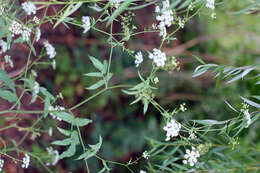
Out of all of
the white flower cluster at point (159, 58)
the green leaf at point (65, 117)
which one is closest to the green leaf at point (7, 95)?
the green leaf at point (65, 117)

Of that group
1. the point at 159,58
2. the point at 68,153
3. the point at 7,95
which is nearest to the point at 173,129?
the point at 159,58

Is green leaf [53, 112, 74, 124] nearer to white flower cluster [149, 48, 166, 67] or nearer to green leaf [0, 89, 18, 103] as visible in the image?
green leaf [0, 89, 18, 103]

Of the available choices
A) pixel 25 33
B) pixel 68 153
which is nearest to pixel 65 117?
pixel 68 153

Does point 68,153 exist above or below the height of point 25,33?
below

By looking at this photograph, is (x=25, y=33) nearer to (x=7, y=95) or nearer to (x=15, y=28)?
(x=15, y=28)

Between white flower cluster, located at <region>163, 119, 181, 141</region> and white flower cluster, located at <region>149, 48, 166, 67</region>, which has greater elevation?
white flower cluster, located at <region>149, 48, 166, 67</region>

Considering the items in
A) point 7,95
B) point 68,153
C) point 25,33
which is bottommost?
point 68,153

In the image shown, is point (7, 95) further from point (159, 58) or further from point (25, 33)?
point (159, 58)

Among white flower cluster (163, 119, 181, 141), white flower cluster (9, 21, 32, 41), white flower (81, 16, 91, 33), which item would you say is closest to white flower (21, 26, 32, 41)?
white flower cluster (9, 21, 32, 41)

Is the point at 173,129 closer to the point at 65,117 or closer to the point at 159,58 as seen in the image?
the point at 159,58

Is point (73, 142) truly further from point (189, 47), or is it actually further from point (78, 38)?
point (189, 47)

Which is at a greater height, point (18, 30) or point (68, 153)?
point (18, 30)

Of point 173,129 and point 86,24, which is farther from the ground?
point 86,24
